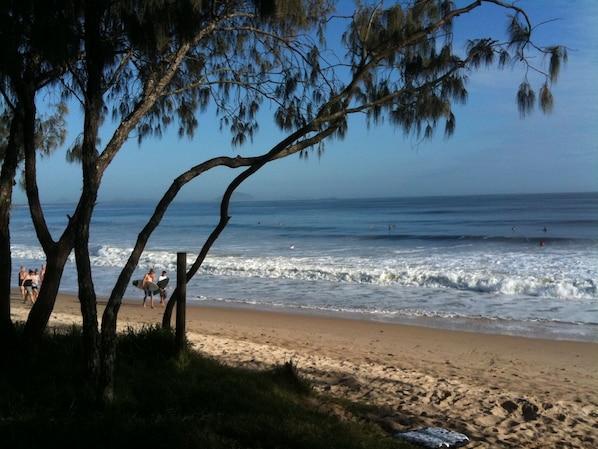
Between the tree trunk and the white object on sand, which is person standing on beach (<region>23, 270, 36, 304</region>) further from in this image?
the white object on sand

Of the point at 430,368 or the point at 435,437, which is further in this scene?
the point at 430,368

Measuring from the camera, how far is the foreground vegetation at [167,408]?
3.98 meters

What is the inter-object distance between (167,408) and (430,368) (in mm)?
5350

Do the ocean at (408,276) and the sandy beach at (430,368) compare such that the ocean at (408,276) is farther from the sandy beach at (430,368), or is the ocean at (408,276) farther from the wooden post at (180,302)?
the wooden post at (180,302)

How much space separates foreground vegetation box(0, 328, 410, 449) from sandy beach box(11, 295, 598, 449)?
979 millimetres

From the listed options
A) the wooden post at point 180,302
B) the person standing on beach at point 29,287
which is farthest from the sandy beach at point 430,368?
the wooden post at point 180,302

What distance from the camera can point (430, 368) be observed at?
351 inches

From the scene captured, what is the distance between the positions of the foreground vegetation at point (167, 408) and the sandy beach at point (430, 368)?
0.98 metres

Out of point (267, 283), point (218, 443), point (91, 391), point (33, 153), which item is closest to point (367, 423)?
point (218, 443)

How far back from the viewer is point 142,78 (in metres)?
6.38

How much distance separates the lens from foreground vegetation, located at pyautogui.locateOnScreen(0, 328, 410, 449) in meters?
3.98

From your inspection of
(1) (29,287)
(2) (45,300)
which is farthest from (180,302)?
(1) (29,287)

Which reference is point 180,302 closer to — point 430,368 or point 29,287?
point 430,368

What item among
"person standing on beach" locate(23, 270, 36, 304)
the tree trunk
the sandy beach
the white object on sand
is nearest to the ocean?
the sandy beach
